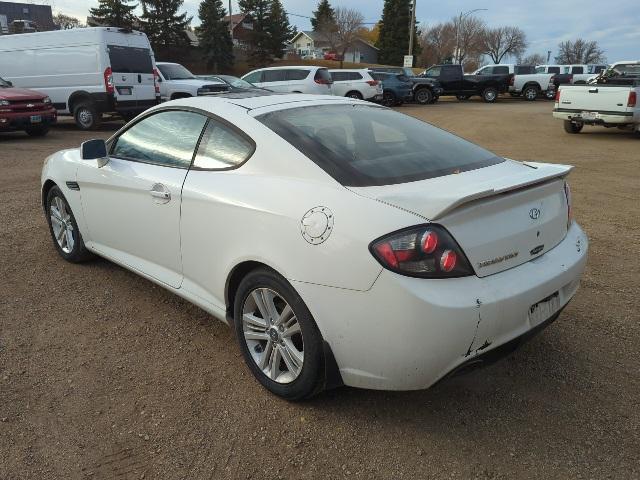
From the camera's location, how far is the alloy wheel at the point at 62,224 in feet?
14.6

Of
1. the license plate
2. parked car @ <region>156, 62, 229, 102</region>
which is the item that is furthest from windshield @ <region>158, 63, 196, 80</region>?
the license plate

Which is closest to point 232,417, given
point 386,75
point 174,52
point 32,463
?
point 32,463

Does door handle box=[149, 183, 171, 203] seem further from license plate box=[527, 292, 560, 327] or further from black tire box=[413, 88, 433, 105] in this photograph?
black tire box=[413, 88, 433, 105]

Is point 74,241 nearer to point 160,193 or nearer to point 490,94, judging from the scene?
point 160,193

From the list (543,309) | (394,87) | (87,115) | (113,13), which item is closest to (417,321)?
(543,309)

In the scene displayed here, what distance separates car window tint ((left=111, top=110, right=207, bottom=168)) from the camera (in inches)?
127

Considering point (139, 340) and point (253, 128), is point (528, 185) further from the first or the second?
point (139, 340)

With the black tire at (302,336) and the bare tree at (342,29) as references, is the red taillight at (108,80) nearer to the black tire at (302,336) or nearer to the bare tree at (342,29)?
the black tire at (302,336)

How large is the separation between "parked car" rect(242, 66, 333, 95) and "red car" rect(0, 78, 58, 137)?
824cm

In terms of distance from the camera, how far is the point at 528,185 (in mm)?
2504

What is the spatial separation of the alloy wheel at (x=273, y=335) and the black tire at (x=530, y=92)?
30.8 metres

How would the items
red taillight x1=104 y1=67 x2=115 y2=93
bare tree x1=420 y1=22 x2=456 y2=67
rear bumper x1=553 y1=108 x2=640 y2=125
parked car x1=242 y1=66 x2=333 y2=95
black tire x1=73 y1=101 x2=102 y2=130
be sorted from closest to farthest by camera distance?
rear bumper x1=553 y1=108 x2=640 y2=125, red taillight x1=104 y1=67 x2=115 y2=93, black tire x1=73 y1=101 x2=102 y2=130, parked car x1=242 y1=66 x2=333 y2=95, bare tree x1=420 y1=22 x2=456 y2=67

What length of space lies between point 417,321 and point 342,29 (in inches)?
2839

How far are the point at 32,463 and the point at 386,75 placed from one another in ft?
79.8
